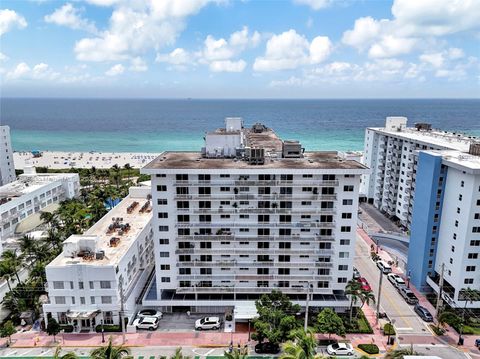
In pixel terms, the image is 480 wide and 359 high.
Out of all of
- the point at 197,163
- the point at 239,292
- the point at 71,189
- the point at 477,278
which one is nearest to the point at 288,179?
the point at 197,163

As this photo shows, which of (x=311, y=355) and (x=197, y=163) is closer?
(x=311, y=355)

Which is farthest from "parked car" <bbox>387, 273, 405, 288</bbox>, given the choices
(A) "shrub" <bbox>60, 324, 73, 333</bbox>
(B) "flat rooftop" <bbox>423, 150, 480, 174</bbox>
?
(A) "shrub" <bbox>60, 324, 73, 333</bbox>

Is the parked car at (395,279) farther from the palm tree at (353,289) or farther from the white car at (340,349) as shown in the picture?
the white car at (340,349)

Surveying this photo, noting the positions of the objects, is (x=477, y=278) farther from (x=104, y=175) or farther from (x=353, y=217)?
(x=104, y=175)

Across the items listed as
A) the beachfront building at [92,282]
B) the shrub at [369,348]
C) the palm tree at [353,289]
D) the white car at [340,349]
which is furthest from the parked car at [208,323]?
the shrub at [369,348]

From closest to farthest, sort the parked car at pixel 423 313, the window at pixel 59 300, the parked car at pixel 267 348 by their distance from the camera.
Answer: the parked car at pixel 267 348 → the window at pixel 59 300 → the parked car at pixel 423 313

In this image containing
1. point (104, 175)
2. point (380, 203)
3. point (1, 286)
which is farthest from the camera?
point (104, 175)

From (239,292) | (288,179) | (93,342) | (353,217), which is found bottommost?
(93,342)
